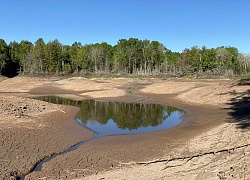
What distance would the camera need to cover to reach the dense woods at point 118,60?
99.0 meters

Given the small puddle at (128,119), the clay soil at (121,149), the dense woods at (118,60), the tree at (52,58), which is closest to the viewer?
the clay soil at (121,149)

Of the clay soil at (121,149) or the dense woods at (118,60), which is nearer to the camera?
the clay soil at (121,149)

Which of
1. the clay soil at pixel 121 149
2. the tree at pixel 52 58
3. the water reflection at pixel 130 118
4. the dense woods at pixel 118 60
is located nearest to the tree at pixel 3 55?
the dense woods at pixel 118 60

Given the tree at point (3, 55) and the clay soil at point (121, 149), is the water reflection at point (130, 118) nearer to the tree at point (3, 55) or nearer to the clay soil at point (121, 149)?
the clay soil at point (121, 149)

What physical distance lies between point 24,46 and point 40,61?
23.4 metres

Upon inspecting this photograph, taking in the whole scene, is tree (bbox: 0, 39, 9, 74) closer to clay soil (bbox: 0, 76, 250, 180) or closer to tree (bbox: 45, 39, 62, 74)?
tree (bbox: 45, 39, 62, 74)

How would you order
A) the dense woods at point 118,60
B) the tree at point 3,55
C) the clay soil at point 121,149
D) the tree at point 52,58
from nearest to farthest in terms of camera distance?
the clay soil at point 121,149 < the tree at point 3,55 < the dense woods at point 118,60 < the tree at point 52,58

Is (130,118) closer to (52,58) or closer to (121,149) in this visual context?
(121,149)

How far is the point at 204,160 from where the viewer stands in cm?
927

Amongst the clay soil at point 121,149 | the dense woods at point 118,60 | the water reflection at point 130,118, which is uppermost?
the dense woods at point 118,60

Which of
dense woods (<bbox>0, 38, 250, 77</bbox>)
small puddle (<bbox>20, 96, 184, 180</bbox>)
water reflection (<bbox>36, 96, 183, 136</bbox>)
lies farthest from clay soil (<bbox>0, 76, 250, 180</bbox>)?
dense woods (<bbox>0, 38, 250, 77</bbox>)

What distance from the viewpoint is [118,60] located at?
348 ft

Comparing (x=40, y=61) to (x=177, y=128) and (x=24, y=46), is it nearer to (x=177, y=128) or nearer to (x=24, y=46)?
(x=24, y=46)

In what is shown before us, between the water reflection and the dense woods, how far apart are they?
70932 millimetres
